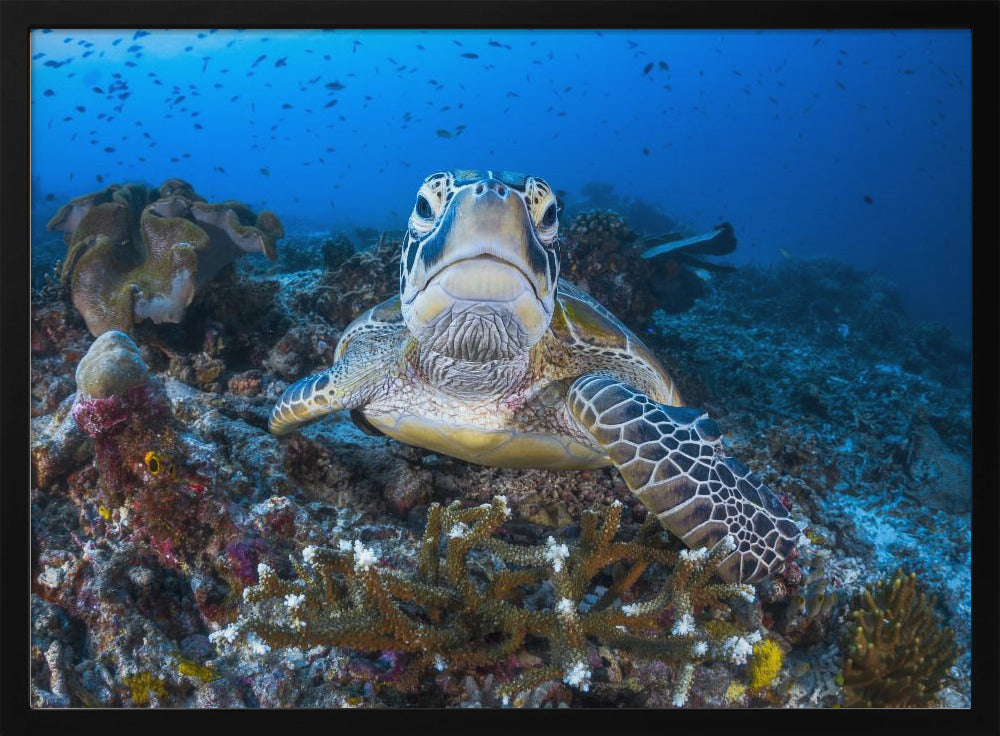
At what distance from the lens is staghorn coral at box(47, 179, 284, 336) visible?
10.0ft

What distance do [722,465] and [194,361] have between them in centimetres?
288

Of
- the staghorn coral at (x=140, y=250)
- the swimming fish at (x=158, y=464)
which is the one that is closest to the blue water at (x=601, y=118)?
the staghorn coral at (x=140, y=250)

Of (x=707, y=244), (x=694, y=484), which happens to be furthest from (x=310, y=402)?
(x=707, y=244)

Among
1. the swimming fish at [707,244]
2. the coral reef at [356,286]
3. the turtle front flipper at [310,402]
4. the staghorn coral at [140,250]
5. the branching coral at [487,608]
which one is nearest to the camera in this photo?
the branching coral at [487,608]

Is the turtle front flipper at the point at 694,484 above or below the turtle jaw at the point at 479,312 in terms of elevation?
below

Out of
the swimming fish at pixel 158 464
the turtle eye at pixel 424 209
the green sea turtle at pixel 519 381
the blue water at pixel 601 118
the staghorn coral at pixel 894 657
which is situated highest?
the blue water at pixel 601 118

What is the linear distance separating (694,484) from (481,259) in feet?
3.18

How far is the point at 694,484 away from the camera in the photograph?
1629 mm

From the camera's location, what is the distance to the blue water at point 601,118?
151 cm

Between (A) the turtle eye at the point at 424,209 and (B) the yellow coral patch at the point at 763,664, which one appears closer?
(B) the yellow coral patch at the point at 763,664

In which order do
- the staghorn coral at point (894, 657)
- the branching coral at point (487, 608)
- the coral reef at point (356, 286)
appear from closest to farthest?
the branching coral at point (487, 608) < the staghorn coral at point (894, 657) < the coral reef at point (356, 286)

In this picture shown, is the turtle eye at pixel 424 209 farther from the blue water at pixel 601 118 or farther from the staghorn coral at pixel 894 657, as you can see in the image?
the staghorn coral at pixel 894 657

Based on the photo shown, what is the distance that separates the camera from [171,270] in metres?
3.11

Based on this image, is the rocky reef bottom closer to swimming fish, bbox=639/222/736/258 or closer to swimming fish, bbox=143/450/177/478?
swimming fish, bbox=143/450/177/478
